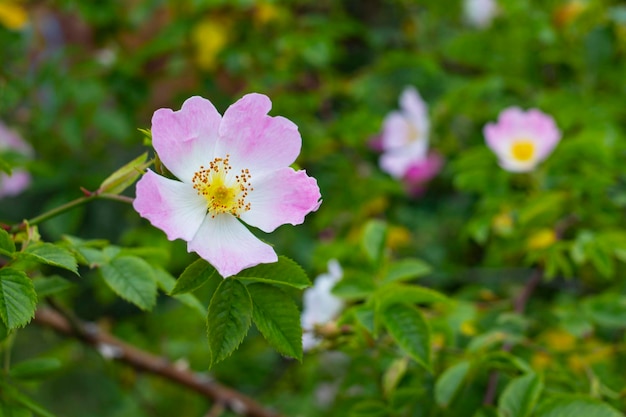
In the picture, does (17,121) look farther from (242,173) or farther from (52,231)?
(242,173)

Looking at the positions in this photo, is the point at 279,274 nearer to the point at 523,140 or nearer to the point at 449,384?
the point at 449,384

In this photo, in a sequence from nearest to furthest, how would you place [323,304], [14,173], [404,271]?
1. [404,271]
2. [323,304]
3. [14,173]

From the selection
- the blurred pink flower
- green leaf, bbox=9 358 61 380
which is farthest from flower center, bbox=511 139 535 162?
the blurred pink flower

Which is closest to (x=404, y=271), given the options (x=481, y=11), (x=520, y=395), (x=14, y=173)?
(x=520, y=395)

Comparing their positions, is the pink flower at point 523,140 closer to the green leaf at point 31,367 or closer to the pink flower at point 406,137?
the pink flower at point 406,137

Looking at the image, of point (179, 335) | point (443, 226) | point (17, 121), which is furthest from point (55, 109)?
point (443, 226)

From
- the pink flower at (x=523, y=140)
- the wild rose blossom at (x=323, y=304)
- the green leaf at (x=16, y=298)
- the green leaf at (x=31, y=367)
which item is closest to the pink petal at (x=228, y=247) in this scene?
the green leaf at (x=16, y=298)
